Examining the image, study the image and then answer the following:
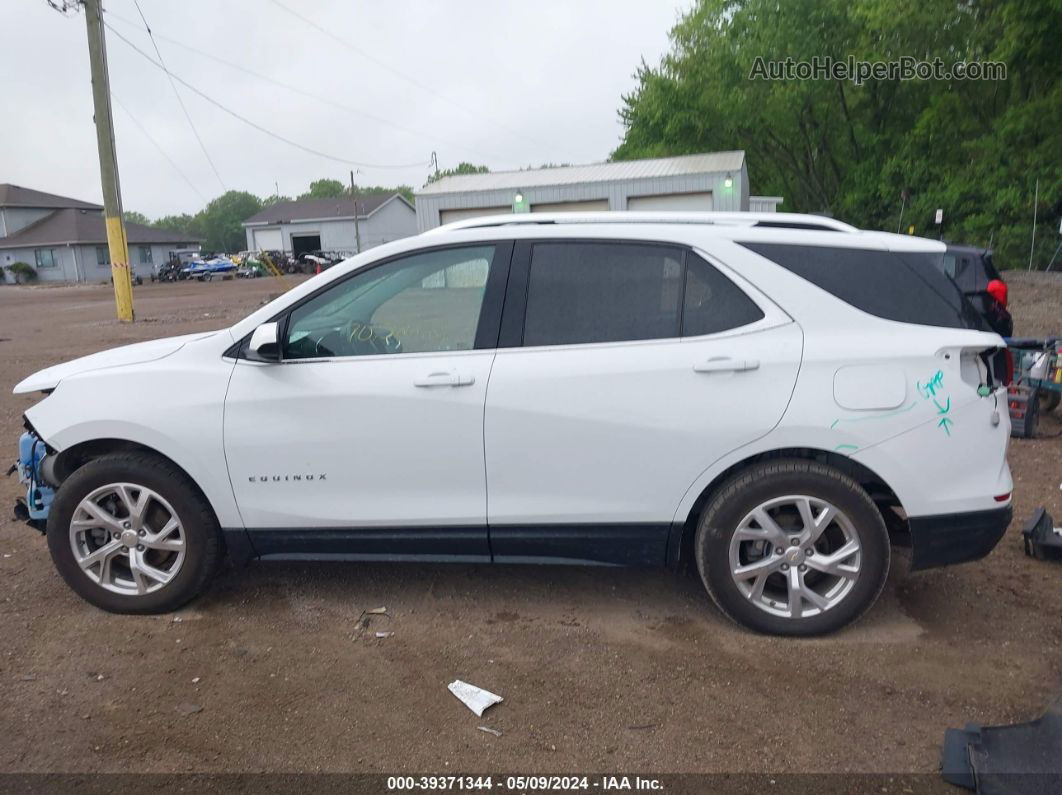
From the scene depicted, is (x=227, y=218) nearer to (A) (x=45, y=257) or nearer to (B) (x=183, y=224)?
(B) (x=183, y=224)

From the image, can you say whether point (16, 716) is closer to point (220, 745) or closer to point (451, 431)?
point (220, 745)

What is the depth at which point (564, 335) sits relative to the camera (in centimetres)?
388

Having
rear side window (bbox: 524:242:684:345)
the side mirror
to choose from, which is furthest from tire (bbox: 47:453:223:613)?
rear side window (bbox: 524:242:684:345)

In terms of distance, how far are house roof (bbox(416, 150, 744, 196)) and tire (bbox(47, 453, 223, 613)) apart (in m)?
24.3

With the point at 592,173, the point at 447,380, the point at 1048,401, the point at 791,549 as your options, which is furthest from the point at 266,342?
the point at 592,173

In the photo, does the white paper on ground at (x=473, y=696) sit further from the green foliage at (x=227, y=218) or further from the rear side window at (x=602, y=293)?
the green foliage at (x=227, y=218)

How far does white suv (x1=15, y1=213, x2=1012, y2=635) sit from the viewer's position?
12.0ft

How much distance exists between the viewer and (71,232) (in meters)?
59.9

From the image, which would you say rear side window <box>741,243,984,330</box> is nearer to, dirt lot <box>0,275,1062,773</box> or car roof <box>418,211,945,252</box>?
car roof <box>418,211,945,252</box>

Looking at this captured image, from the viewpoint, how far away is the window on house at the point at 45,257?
60062 mm

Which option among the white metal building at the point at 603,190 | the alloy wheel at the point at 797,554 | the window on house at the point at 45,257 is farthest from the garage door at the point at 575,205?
the window on house at the point at 45,257

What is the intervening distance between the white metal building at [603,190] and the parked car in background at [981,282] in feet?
55.7

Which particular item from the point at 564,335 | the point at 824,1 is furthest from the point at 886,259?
the point at 824,1

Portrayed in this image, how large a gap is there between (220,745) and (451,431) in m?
1.50
